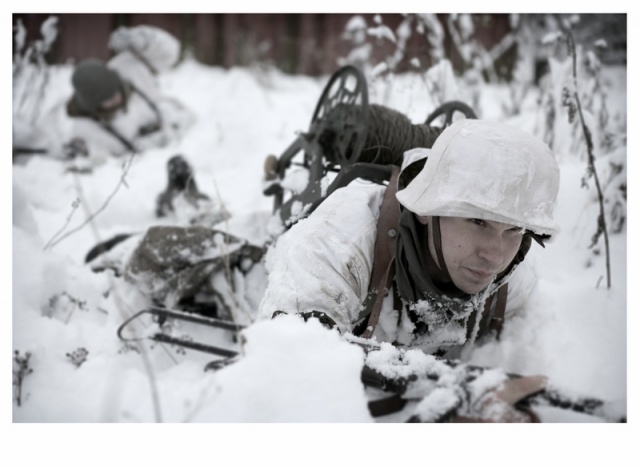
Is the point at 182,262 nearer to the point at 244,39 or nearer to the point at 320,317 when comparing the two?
the point at 320,317

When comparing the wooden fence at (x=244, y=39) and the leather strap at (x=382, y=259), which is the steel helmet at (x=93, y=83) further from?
the leather strap at (x=382, y=259)

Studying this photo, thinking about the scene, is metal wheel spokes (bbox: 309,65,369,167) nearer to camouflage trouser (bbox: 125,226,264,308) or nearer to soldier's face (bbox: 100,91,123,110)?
camouflage trouser (bbox: 125,226,264,308)

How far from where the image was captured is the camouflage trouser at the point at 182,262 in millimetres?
2766

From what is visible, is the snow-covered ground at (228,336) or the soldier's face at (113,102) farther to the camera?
the soldier's face at (113,102)

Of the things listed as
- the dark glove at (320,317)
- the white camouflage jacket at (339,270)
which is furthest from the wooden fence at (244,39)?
the dark glove at (320,317)

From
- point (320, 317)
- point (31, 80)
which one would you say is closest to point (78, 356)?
point (320, 317)

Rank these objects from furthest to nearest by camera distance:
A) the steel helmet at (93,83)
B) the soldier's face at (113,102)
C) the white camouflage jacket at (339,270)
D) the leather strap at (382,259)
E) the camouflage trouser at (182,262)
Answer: the soldier's face at (113,102) < the steel helmet at (93,83) < the camouflage trouser at (182,262) < the leather strap at (382,259) < the white camouflage jacket at (339,270)

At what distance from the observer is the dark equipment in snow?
2.30m

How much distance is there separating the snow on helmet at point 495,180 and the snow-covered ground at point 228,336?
1.59 feet

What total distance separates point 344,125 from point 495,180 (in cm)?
121

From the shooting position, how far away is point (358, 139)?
2414 mm

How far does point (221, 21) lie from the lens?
29.2 feet
